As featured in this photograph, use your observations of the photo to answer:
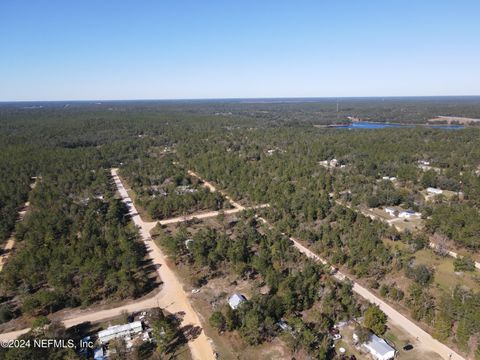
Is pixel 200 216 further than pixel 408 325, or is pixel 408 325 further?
pixel 200 216

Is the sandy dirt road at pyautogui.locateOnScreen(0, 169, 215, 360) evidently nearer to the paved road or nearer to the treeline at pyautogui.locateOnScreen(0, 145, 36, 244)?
the paved road

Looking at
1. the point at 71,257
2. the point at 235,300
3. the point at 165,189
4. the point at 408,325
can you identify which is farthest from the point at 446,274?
the point at 165,189

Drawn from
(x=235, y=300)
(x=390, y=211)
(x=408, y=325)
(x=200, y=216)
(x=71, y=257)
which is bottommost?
(x=408, y=325)

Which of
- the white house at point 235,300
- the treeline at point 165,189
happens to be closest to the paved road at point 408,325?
the white house at point 235,300

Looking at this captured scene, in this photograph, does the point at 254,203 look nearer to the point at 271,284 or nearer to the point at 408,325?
the point at 271,284

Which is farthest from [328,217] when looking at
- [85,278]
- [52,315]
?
[52,315]

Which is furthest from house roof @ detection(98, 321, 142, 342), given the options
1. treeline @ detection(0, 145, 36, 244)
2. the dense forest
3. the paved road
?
treeline @ detection(0, 145, 36, 244)

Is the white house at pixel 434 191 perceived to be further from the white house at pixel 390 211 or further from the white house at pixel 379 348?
the white house at pixel 379 348
